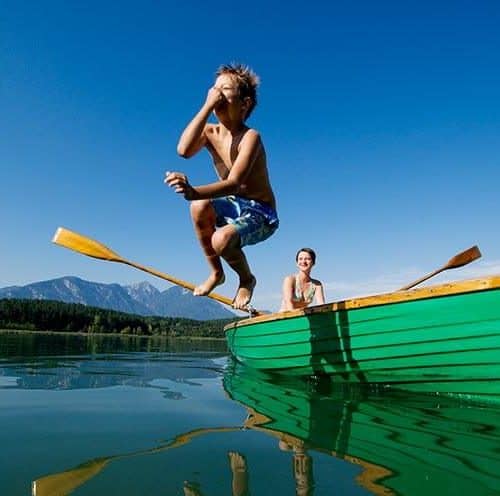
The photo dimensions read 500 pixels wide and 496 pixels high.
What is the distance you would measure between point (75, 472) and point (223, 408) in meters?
1.82

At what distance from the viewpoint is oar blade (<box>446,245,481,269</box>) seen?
7238mm

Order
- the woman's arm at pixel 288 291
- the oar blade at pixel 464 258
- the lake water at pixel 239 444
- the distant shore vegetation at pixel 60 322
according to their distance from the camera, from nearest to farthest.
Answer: the lake water at pixel 239 444 < the woman's arm at pixel 288 291 < the oar blade at pixel 464 258 < the distant shore vegetation at pixel 60 322

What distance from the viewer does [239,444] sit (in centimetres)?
231

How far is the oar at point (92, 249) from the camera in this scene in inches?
226

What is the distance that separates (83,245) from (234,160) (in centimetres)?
302

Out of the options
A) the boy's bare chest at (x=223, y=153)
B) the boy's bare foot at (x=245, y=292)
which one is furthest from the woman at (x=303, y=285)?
the boy's bare chest at (x=223, y=153)

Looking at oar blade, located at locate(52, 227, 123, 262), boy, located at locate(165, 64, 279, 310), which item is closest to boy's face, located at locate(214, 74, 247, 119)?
boy, located at locate(165, 64, 279, 310)

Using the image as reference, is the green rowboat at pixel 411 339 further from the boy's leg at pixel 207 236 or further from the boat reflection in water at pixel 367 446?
the boy's leg at pixel 207 236

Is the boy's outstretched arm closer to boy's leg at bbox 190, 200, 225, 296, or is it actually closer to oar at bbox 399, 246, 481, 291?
boy's leg at bbox 190, 200, 225, 296

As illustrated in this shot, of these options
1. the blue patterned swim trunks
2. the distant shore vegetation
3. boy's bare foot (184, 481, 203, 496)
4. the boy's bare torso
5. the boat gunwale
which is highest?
the distant shore vegetation

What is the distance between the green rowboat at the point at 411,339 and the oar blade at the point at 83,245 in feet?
7.78

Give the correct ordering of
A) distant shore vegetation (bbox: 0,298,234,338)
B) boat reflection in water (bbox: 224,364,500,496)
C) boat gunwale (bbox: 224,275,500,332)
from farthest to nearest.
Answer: distant shore vegetation (bbox: 0,298,234,338), boat gunwale (bbox: 224,275,500,332), boat reflection in water (bbox: 224,364,500,496)

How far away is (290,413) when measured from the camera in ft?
10.9

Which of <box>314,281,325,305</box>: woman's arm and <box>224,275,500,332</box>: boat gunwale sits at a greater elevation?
<box>314,281,325,305</box>: woman's arm
